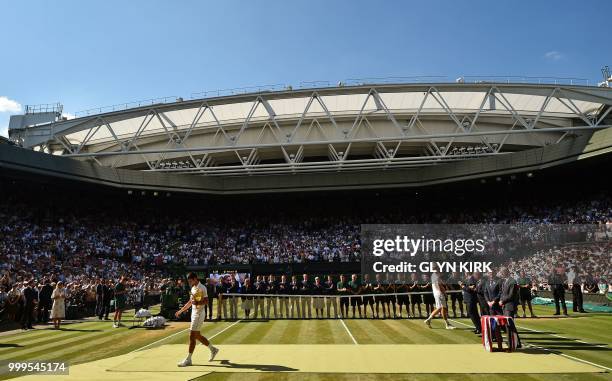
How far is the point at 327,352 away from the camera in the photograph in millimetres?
10211

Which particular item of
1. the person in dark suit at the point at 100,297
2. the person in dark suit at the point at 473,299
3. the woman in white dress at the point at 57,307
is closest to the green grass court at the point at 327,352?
the person in dark suit at the point at 473,299

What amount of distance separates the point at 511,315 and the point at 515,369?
2.99m

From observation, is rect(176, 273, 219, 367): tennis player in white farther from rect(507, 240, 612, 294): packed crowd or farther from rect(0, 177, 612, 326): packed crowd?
rect(0, 177, 612, 326): packed crowd

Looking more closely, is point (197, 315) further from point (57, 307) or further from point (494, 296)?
point (57, 307)

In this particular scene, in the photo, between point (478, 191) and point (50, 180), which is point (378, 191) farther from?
point (50, 180)

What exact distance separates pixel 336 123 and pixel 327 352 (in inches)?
1050

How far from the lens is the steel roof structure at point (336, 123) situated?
100ft

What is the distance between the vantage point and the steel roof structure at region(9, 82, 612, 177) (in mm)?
30484

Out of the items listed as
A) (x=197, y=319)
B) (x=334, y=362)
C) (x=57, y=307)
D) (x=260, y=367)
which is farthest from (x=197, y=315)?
(x=57, y=307)

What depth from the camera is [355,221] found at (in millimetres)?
40812

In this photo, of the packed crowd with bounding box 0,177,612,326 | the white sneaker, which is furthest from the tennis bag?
the packed crowd with bounding box 0,177,612,326

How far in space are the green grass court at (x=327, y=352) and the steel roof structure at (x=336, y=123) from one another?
16.7m

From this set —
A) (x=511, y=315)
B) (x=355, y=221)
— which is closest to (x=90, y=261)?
(x=355, y=221)

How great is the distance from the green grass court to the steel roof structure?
1674cm
